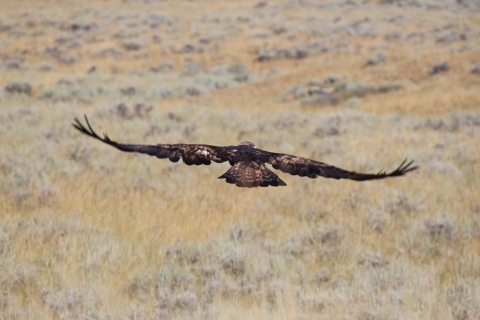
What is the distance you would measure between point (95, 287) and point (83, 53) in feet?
97.0

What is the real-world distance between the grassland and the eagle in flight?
191cm

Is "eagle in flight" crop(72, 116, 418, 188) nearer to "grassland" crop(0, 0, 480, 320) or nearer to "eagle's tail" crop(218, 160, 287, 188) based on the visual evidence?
"eagle's tail" crop(218, 160, 287, 188)

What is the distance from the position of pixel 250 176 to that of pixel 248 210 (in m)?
4.53

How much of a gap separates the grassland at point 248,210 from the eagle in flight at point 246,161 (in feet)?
6.26

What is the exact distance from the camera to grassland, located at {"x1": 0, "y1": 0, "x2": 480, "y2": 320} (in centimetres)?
489

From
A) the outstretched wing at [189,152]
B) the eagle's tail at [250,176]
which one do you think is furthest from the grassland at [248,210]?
the eagle's tail at [250,176]

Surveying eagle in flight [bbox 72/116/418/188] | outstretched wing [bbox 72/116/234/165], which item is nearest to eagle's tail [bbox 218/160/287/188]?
eagle in flight [bbox 72/116/418/188]

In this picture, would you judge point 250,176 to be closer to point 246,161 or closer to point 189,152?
point 246,161

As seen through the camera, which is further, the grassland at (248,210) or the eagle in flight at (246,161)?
the grassland at (248,210)

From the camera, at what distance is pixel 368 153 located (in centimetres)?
1134

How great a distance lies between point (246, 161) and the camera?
3.07m

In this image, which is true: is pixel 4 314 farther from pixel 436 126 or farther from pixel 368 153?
pixel 436 126

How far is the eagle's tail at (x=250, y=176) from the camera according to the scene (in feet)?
9.38

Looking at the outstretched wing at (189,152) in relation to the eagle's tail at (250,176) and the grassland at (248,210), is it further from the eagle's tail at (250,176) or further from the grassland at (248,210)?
the grassland at (248,210)
